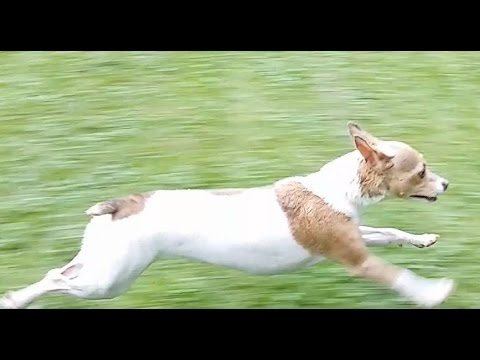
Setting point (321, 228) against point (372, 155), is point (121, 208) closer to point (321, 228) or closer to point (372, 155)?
point (321, 228)

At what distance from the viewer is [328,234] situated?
4.79 m

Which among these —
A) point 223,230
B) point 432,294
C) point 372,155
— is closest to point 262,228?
point 223,230

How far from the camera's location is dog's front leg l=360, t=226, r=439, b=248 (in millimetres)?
5070

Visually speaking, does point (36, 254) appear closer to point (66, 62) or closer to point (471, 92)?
point (66, 62)

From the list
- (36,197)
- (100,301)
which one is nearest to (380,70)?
(36,197)

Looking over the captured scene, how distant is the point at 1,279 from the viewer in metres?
5.47

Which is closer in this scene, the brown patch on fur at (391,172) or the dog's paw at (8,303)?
the brown patch on fur at (391,172)

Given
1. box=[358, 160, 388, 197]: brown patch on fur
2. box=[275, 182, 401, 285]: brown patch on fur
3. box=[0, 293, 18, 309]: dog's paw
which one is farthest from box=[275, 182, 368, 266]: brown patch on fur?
box=[0, 293, 18, 309]: dog's paw

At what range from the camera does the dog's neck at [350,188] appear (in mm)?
4824

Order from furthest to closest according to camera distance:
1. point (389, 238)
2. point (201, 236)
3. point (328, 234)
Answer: point (389, 238) < point (328, 234) < point (201, 236)

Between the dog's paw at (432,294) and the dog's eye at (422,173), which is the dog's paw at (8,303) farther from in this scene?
the dog's eye at (422,173)

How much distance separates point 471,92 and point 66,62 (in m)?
2.90

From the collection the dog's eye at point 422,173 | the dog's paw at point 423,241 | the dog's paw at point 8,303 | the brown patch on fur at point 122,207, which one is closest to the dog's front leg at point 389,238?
the dog's paw at point 423,241

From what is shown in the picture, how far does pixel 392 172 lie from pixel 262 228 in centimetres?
62
